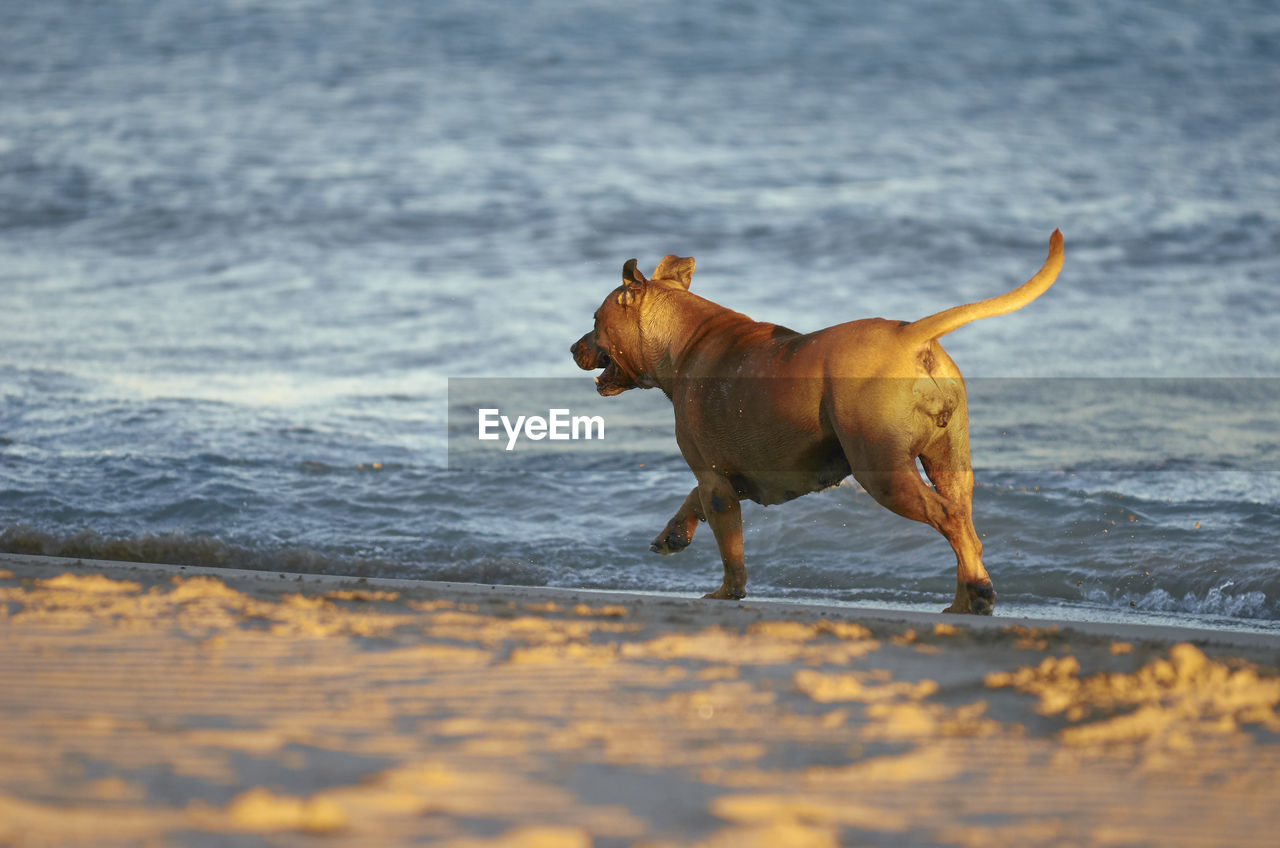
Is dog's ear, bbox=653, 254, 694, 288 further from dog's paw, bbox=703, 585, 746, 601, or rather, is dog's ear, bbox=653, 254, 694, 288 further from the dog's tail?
the dog's tail

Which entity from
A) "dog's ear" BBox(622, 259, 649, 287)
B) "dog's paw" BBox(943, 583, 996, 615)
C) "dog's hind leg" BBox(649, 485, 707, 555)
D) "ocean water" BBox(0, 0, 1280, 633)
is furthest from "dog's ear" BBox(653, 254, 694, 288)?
"dog's paw" BBox(943, 583, 996, 615)

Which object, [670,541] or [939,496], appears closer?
[939,496]

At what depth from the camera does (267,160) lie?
1010 inches

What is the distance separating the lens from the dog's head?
23.2ft

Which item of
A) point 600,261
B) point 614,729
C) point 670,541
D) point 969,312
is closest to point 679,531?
point 670,541

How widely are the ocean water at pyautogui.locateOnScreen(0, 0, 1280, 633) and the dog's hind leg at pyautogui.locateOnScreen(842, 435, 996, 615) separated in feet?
4.99

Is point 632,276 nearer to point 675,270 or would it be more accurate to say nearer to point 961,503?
point 675,270

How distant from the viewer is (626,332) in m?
7.10

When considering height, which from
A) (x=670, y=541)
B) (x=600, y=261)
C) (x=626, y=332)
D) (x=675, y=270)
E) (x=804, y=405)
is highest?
(x=600, y=261)

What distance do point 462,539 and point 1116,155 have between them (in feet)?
59.6

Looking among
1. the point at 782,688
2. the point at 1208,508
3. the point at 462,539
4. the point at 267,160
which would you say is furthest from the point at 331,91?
the point at 782,688

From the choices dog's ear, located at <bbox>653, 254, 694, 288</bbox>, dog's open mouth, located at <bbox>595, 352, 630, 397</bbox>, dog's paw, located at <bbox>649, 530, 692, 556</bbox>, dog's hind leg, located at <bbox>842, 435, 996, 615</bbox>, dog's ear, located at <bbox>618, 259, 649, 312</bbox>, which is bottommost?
dog's paw, located at <bbox>649, 530, 692, 556</bbox>

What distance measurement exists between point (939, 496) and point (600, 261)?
48.8 feet

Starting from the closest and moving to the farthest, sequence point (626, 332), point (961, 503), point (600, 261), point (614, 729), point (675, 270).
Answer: point (614, 729) → point (961, 503) → point (626, 332) → point (675, 270) → point (600, 261)
